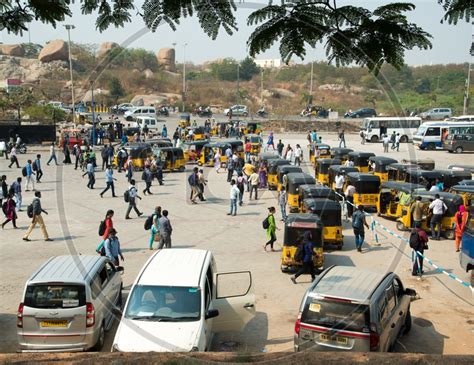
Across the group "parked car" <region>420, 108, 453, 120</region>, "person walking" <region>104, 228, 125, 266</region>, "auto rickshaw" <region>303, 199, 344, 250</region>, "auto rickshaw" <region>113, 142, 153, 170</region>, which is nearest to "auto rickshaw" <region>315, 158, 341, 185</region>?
"auto rickshaw" <region>113, 142, 153, 170</region>

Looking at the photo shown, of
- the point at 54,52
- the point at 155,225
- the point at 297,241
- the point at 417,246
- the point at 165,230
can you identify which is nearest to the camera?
the point at 417,246

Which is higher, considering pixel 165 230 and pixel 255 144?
pixel 255 144

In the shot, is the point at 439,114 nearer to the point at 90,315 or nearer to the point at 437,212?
the point at 437,212

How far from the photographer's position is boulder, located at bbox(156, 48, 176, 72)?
117375mm

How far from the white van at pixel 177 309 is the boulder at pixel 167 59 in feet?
364

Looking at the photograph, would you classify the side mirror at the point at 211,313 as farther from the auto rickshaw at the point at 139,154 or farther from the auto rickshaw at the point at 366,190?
the auto rickshaw at the point at 139,154

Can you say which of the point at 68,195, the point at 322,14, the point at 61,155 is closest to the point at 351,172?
the point at 68,195

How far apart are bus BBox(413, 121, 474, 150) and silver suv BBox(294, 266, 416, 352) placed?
124 ft

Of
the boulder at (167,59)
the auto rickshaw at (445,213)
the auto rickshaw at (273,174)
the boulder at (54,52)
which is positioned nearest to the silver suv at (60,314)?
the auto rickshaw at (445,213)

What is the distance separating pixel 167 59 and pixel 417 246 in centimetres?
11014

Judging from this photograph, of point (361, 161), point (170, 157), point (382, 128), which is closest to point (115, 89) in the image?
point (382, 128)

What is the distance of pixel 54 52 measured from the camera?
101m

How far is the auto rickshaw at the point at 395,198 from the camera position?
1957 cm

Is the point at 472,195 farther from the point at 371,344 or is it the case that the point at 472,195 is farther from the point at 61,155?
the point at 61,155
